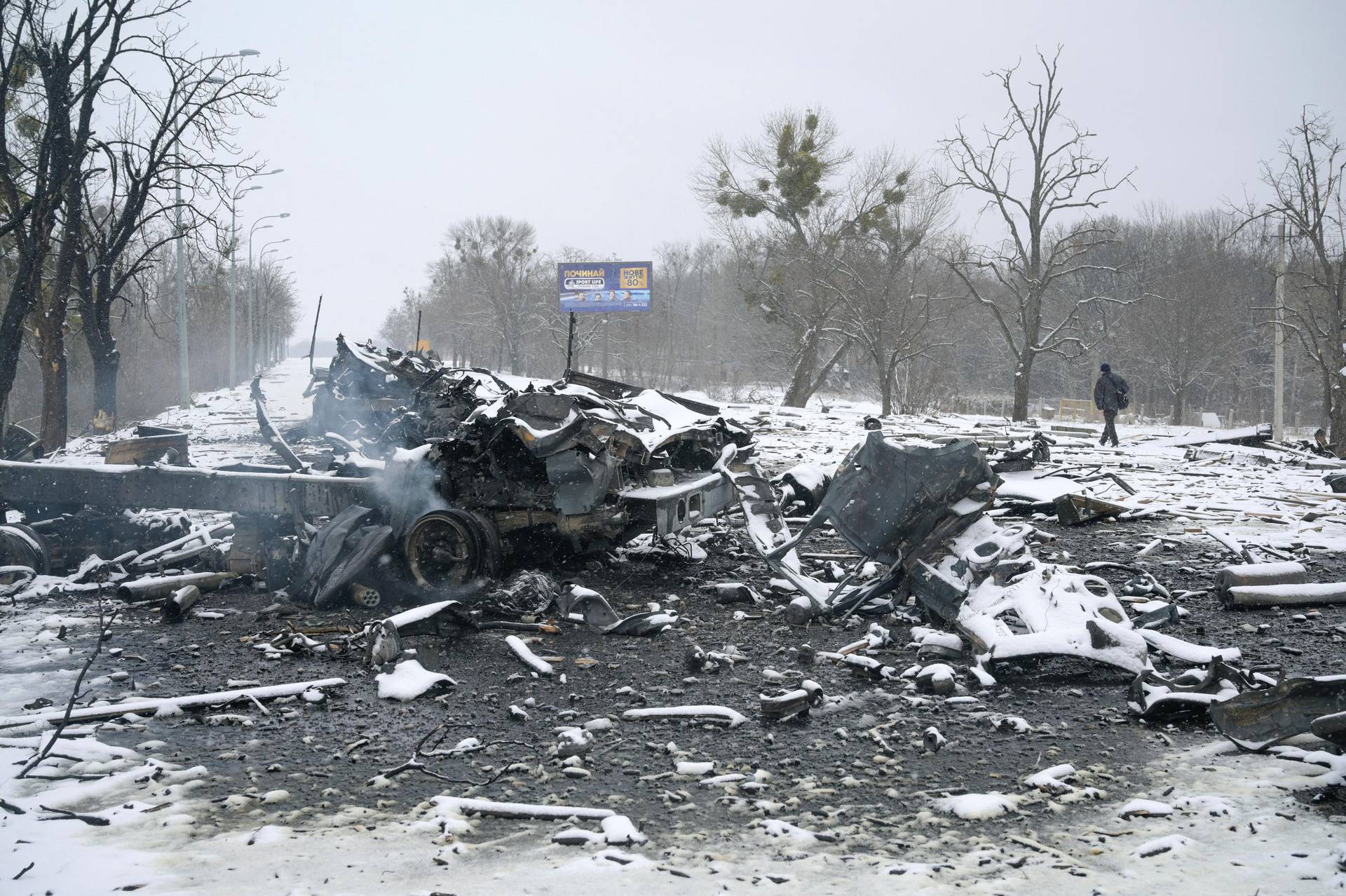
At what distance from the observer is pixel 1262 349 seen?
138 ft

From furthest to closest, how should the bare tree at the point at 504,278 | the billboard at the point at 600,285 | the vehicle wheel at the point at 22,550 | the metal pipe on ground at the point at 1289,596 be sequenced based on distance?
the bare tree at the point at 504,278 < the billboard at the point at 600,285 < the vehicle wheel at the point at 22,550 < the metal pipe on ground at the point at 1289,596

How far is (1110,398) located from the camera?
18062mm

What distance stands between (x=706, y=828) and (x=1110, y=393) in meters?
17.3

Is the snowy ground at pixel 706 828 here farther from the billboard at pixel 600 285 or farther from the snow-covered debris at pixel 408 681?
the billboard at pixel 600 285

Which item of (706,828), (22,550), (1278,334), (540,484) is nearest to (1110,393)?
(1278,334)

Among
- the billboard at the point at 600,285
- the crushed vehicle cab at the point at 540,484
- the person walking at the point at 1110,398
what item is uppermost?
the billboard at the point at 600,285

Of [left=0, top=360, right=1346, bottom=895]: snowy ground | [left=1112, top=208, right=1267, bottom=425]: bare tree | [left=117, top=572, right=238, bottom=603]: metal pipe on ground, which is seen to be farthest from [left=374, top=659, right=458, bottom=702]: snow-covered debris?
[left=1112, top=208, right=1267, bottom=425]: bare tree

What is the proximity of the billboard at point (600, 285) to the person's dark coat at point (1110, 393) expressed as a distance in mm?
16573

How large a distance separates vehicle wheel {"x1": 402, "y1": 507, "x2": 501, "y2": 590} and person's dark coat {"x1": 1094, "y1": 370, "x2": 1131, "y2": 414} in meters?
15.0

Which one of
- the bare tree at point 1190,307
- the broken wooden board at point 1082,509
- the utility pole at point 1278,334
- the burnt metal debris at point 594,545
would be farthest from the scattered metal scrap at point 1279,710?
the bare tree at point 1190,307

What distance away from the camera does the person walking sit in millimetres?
17859

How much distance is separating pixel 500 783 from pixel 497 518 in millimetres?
3364

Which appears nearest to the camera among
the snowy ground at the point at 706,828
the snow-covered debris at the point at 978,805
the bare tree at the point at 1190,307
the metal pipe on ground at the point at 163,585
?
the snowy ground at the point at 706,828

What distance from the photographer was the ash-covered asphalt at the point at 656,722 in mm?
3732
